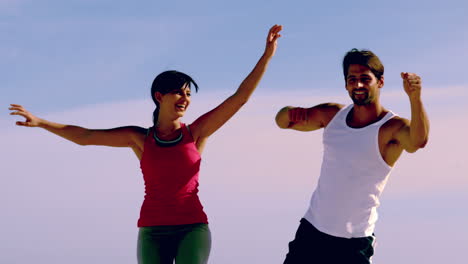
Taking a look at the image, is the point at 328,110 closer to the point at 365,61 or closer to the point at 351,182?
the point at 365,61

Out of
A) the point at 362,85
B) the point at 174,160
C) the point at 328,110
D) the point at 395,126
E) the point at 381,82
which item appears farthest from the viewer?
the point at 328,110

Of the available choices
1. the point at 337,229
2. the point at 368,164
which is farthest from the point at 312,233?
the point at 368,164

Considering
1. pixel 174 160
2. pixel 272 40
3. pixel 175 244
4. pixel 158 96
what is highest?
pixel 272 40

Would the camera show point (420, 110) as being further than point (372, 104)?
No

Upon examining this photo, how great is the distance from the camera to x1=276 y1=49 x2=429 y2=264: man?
9.74 m

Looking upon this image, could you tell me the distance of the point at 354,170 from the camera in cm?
976

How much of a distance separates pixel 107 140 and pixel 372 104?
3.34 m

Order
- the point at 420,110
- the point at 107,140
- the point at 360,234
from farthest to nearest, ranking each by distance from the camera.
Answer: 1. the point at 107,140
2. the point at 360,234
3. the point at 420,110

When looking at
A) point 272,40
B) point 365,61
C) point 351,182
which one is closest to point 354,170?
point 351,182

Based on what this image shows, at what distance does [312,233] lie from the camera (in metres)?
10.0

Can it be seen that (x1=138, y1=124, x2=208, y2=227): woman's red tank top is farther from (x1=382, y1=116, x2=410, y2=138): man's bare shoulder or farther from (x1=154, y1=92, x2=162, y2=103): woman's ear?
(x1=382, y1=116, x2=410, y2=138): man's bare shoulder

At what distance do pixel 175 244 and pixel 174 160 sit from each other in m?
0.99

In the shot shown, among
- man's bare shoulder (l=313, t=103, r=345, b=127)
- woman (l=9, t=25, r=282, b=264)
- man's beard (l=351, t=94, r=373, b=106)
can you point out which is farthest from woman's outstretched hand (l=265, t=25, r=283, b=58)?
man's beard (l=351, t=94, r=373, b=106)

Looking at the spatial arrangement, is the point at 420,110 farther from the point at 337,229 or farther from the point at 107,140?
the point at 107,140
